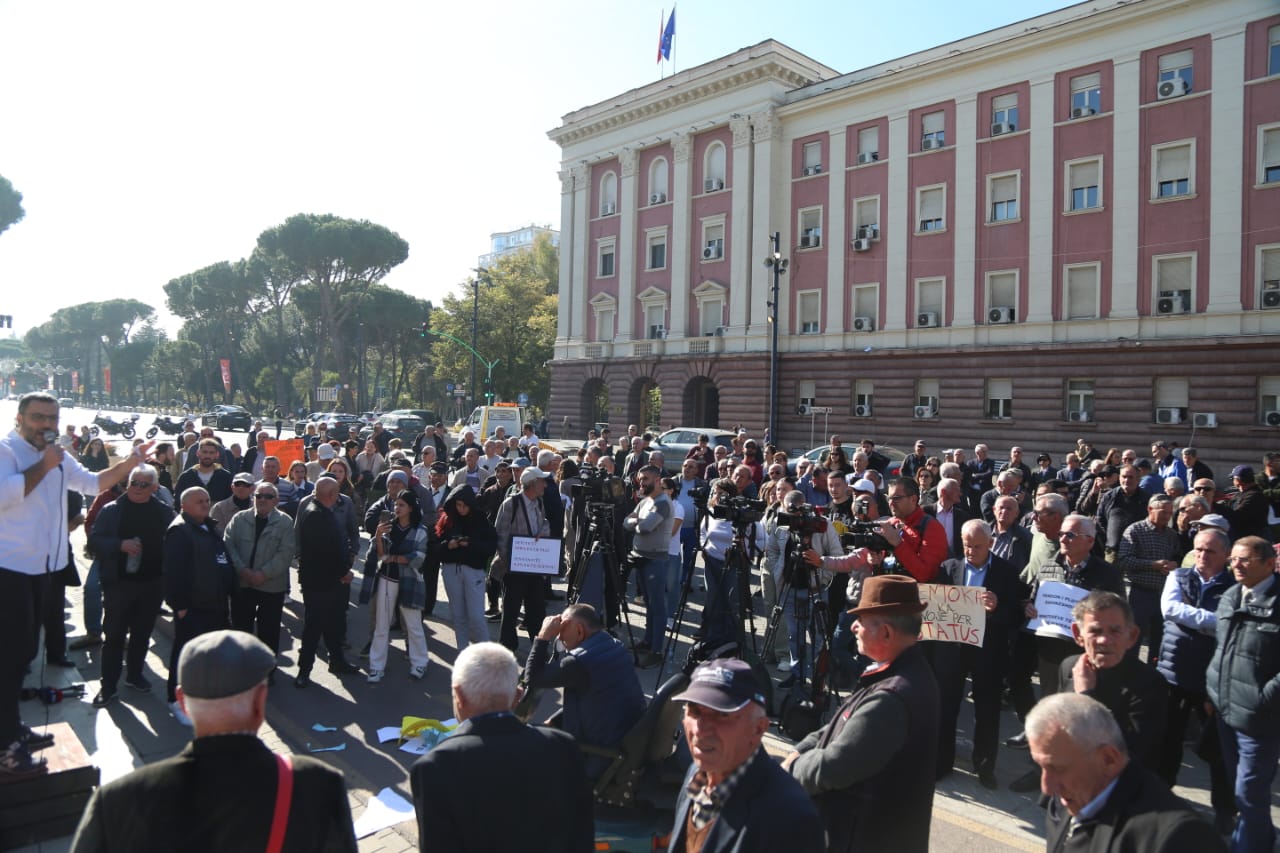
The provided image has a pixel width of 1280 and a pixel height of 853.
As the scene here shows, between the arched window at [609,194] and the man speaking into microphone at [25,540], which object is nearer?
the man speaking into microphone at [25,540]

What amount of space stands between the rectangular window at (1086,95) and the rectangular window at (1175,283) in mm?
5622

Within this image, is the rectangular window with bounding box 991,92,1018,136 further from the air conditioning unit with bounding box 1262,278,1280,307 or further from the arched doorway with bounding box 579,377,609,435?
the arched doorway with bounding box 579,377,609,435

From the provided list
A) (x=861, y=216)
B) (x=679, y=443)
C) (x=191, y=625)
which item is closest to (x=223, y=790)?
(x=191, y=625)

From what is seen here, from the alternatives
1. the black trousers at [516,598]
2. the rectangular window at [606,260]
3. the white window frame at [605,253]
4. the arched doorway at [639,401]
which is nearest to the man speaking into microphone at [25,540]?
the black trousers at [516,598]

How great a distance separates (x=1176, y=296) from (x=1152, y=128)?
5460mm

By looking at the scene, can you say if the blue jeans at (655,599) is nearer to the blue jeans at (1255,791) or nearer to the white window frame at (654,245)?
the blue jeans at (1255,791)

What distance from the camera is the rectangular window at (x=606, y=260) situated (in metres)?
42.2

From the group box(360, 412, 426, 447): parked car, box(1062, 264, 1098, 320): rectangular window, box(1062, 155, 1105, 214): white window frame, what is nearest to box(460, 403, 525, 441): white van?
box(360, 412, 426, 447): parked car

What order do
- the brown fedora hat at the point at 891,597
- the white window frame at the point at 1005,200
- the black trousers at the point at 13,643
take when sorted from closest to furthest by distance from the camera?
1. the brown fedora hat at the point at 891,597
2. the black trousers at the point at 13,643
3. the white window frame at the point at 1005,200

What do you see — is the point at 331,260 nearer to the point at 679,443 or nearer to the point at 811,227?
the point at 811,227

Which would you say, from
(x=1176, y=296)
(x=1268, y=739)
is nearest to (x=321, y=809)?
(x=1268, y=739)

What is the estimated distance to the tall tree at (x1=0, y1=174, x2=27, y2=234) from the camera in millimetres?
45344

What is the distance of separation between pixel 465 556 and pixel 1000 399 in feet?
86.5

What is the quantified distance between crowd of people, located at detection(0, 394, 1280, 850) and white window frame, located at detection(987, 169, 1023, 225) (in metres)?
20.5
